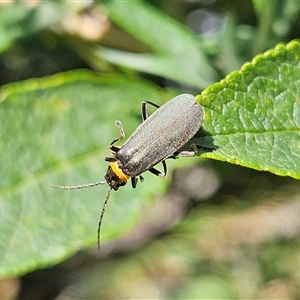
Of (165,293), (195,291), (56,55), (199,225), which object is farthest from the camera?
(165,293)

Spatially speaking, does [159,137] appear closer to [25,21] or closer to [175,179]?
[25,21]

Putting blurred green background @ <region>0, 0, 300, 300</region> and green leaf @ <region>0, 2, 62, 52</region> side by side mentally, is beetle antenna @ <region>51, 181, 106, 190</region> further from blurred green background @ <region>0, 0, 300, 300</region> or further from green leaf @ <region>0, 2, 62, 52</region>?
green leaf @ <region>0, 2, 62, 52</region>

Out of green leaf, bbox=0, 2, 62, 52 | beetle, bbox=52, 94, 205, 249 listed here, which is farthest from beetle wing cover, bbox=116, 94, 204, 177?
green leaf, bbox=0, 2, 62, 52

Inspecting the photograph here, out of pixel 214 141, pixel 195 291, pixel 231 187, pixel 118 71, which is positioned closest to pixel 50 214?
pixel 118 71

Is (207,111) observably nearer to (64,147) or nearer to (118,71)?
(64,147)

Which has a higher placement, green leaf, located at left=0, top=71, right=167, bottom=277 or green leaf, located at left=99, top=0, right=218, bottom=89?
green leaf, located at left=99, top=0, right=218, bottom=89
